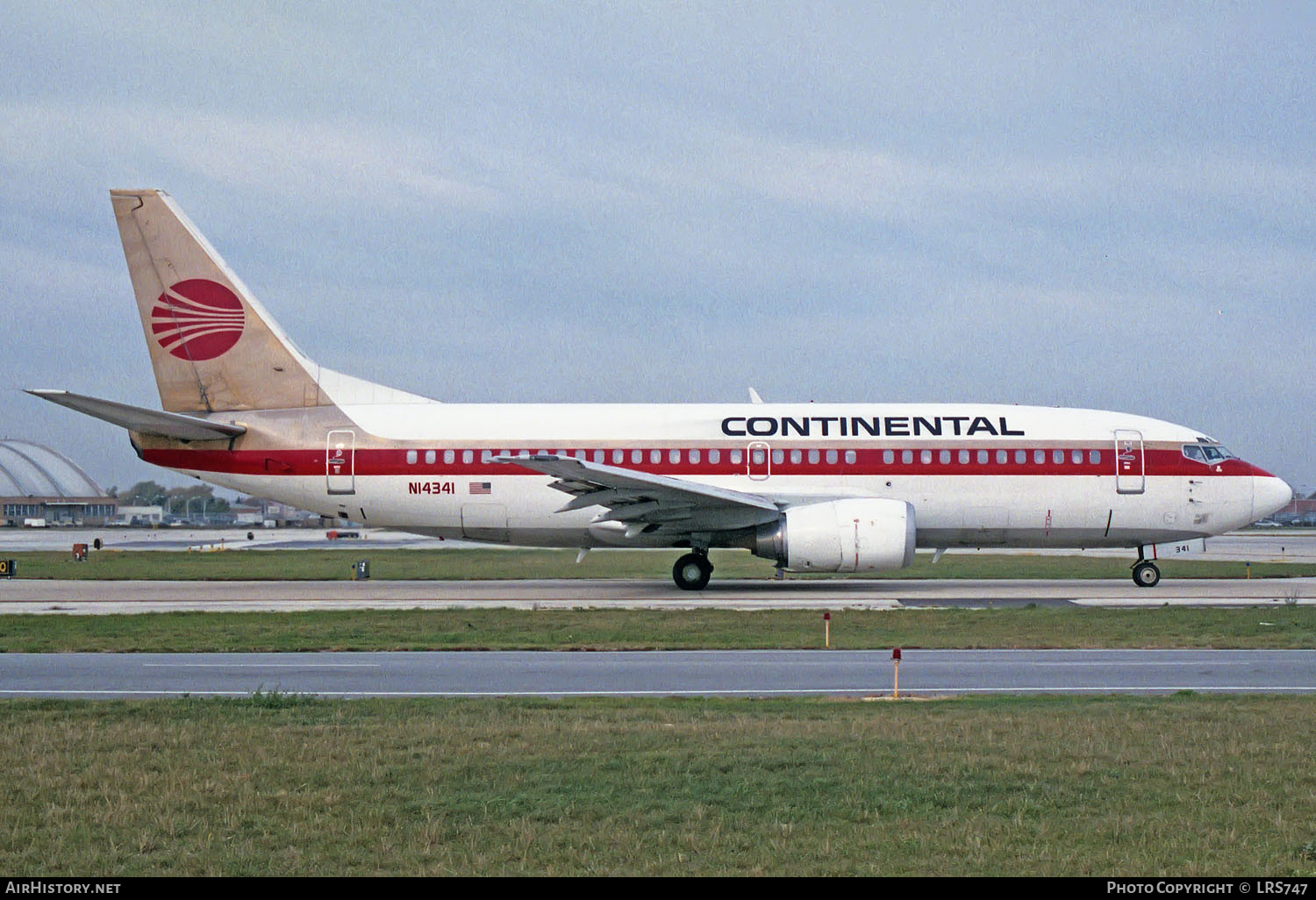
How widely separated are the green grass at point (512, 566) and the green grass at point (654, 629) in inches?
445

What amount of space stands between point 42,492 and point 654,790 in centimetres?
17470

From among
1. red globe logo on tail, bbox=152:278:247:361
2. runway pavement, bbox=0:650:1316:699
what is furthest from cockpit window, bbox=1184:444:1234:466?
red globe logo on tail, bbox=152:278:247:361

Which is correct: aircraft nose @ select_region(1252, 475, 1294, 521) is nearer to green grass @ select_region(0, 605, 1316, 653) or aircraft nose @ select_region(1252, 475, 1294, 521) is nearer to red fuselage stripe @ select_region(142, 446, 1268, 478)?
red fuselage stripe @ select_region(142, 446, 1268, 478)

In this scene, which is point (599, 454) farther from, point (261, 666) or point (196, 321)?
point (261, 666)

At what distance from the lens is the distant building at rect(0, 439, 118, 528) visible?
152 meters

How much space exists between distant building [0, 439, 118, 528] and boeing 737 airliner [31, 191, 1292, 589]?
127489 mm

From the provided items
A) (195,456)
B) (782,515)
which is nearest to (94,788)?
(782,515)

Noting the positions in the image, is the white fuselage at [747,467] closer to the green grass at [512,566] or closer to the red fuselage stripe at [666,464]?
the red fuselage stripe at [666,464]

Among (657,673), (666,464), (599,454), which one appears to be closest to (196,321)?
(599,454)

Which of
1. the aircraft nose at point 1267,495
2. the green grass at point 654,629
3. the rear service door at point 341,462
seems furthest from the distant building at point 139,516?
the aircraft nose at point 1267,495

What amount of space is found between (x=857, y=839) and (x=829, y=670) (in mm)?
8155

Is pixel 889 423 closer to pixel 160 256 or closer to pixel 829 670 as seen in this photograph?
pixel 829 670

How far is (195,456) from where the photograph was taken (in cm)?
2856

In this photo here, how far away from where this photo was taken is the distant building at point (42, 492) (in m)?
152
